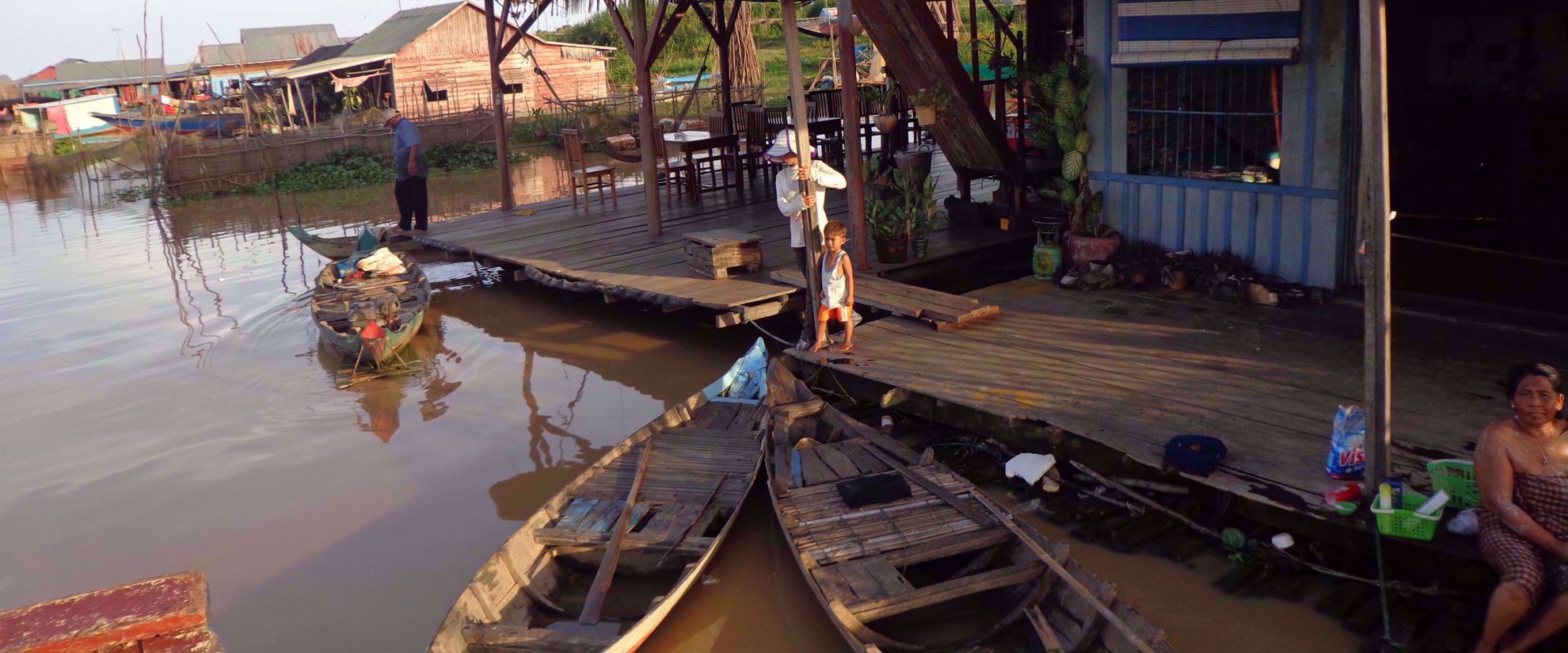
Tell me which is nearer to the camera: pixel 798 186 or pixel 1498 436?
pixel 1498 436

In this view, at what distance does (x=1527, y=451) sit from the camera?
3.97 metres

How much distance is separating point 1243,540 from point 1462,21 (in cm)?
702

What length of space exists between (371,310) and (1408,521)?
8.24 metres

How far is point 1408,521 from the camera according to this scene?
14.4 feet

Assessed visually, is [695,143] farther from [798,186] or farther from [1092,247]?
[1092,247]

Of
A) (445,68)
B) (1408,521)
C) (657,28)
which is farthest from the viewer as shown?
(445,68)

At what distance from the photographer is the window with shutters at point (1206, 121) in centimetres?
761

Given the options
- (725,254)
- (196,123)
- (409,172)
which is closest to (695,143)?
(409,172)

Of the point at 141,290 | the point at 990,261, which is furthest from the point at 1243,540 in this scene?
the point at 141,290

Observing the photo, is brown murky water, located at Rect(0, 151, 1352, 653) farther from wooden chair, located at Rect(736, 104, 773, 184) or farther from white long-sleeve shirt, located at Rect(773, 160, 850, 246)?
wooden chair, located at Rect(736, 104, 773, 184)

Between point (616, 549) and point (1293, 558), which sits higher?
point (616, 549)

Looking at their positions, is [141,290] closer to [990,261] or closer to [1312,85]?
[990,261]

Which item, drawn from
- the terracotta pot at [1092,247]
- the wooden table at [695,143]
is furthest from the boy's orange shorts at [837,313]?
the wooden table at [695,143]

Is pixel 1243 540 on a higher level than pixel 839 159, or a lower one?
lower
